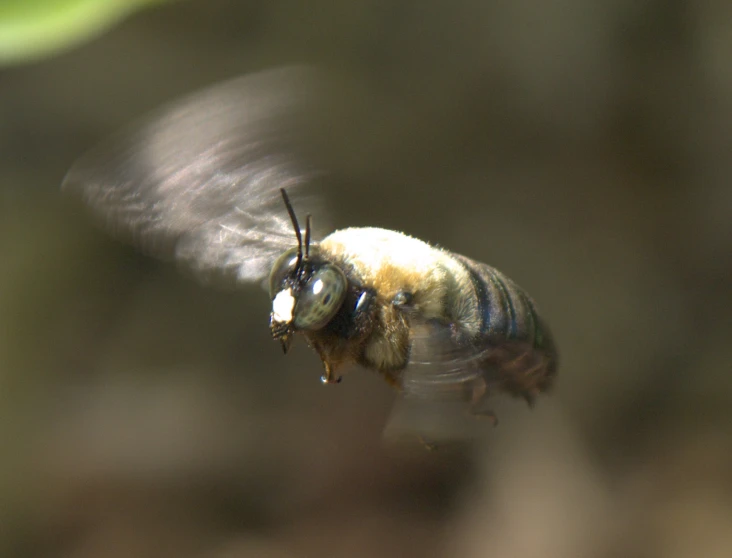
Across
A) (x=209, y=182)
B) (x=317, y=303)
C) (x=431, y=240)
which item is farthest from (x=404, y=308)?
(x=431, y=240)

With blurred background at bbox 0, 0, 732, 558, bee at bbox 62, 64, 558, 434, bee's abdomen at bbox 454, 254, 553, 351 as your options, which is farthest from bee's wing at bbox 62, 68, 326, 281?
blurred background at bbox 0, 0, 732, 558

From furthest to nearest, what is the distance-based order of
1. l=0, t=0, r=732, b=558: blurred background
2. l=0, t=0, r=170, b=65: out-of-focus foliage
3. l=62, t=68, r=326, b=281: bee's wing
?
l=0, t=0, r=732, b=558: blurred background
l=62, t=68, r=326, b=281: bee's wing
l=0, t=0, r=170, b=65: out-of-focus foliage

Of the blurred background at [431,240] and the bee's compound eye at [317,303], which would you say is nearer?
the bee's compound eye at [317,303]

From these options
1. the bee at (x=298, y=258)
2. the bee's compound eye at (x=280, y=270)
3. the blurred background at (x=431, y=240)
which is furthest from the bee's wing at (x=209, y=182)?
the blurred background at (x=431, y=240)

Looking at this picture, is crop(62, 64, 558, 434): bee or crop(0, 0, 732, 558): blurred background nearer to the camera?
crop(62, 64, 558, 434): bee

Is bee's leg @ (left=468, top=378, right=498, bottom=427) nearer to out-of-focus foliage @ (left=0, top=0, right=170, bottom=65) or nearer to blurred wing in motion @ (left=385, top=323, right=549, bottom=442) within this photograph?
blurred wing in motion @ (left=385, top=323, right=549, bottom=442)

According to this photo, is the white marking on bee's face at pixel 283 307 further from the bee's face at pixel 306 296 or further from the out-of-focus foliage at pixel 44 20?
the out-of-focus foliage at pixel 44 20

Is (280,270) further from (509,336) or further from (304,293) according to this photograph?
(509,336)
